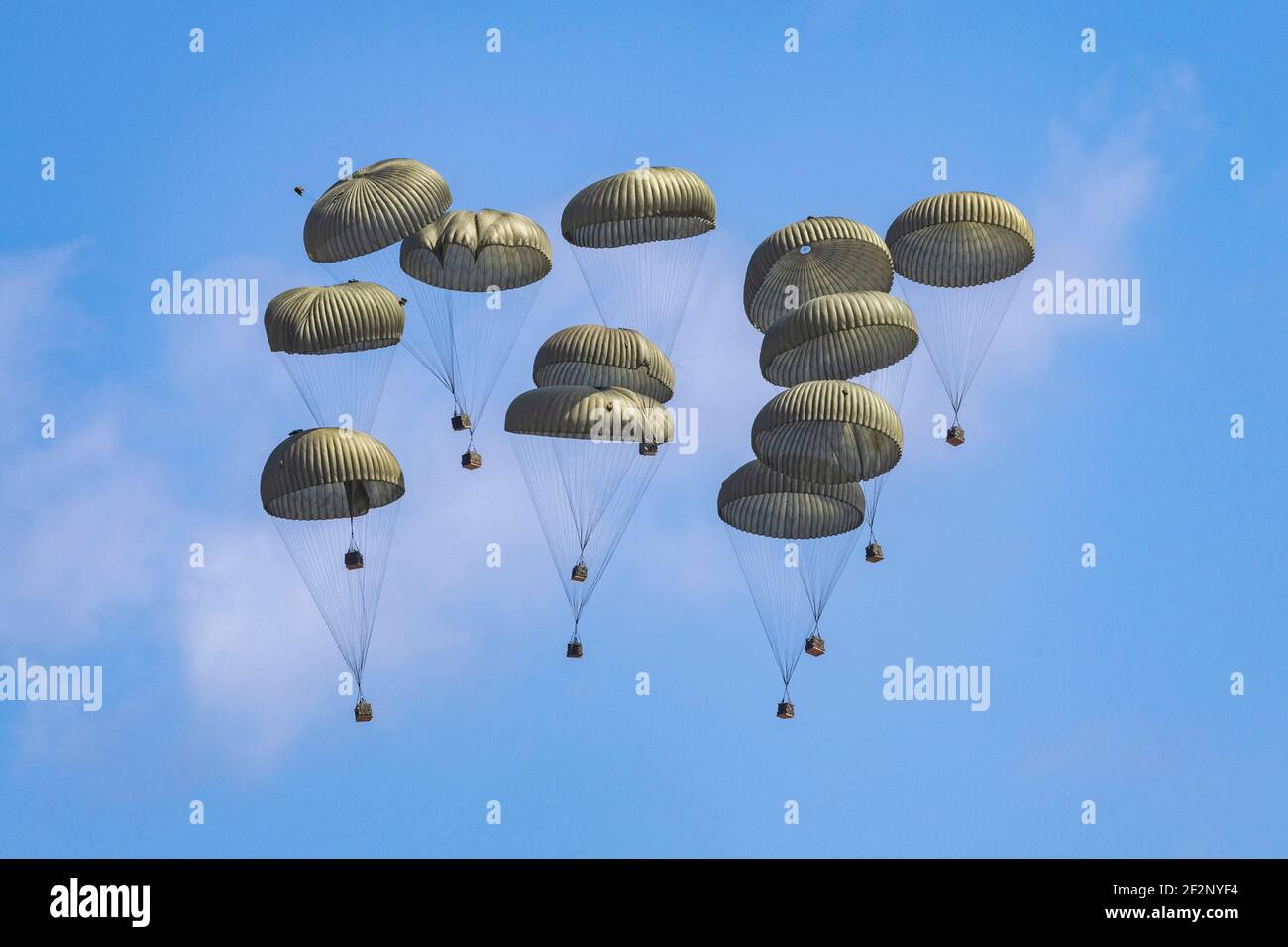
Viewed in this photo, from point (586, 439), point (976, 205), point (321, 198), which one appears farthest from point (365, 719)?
point (976, 205)

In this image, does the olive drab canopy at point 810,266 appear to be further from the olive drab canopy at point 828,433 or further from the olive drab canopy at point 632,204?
the olive drab canopy at point 828,433

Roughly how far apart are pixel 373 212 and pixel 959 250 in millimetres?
16145

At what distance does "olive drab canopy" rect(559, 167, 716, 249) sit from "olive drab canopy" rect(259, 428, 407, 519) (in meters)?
8.10

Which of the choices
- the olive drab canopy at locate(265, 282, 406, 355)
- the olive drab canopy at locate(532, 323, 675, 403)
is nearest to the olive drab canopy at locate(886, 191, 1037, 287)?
the olive drab canopy at locate(532, 323, 675, 403)

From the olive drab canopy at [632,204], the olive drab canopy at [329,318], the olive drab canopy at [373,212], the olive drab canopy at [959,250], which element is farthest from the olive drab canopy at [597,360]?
the olive drab canopy at [959,250]

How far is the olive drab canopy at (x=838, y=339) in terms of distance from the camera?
62.0 meters

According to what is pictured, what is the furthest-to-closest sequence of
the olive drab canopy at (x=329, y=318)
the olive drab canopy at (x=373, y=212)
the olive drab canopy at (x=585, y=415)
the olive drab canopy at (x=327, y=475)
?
the olive drab canopy at (x=373, y=212)
the olive drab canopy at (x=329, y=318)
the olive drab canopy at (x=327, y=475)
the olive drab canopy at (x=585, y=415)

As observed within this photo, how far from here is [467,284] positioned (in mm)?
68000

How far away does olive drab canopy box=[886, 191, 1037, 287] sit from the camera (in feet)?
218

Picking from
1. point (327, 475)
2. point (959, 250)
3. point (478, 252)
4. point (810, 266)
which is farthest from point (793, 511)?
point (327, 475)

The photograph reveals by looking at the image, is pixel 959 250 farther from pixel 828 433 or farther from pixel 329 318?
pixel 329 318

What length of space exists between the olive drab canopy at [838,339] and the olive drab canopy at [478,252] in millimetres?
7387
